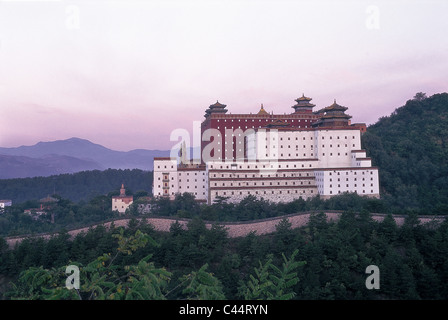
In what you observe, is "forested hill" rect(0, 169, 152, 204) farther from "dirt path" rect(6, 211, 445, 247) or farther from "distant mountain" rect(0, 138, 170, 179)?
"dirt path" rect(6, 211, 445, 247)

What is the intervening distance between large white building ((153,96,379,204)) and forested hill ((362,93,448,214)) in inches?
111

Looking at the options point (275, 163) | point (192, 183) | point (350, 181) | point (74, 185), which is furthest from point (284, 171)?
point (74, 185)

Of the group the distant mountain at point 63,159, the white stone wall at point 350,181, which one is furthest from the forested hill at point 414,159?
the distant mountain at point 63,159

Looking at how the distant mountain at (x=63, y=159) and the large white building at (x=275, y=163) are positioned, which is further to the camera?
the distant mountain at (x=63, y=159)

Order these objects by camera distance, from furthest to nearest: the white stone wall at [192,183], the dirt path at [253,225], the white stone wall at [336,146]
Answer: the white stone wall at [192,183]
the white stone wall at [336,146]
the dirt path at [253,225]

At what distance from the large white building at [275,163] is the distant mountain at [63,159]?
43094 mm

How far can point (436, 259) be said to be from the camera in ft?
56.7

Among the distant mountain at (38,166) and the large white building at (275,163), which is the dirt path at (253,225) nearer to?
the large white building at (275,163)

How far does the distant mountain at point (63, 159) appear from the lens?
97.1 meters

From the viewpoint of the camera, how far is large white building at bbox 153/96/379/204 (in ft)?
94.2

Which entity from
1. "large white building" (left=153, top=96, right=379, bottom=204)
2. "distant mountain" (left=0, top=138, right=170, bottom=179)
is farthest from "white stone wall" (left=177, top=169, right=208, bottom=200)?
"distant mountain" (left=0, top=138, right=170, bottom=179)

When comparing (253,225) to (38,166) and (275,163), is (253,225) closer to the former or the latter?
(275,163)

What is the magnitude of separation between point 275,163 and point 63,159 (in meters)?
97.2
